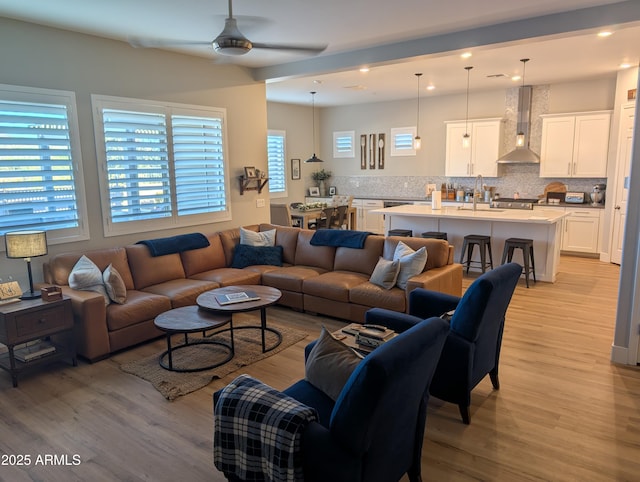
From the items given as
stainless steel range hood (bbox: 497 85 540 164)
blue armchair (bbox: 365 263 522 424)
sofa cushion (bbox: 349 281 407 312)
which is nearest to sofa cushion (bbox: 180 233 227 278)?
sofa cushion (bbox: 349 281 407 312)

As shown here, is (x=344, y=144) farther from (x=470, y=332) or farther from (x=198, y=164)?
(x=470, y=332)

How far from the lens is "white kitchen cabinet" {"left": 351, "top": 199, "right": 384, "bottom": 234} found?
999cm

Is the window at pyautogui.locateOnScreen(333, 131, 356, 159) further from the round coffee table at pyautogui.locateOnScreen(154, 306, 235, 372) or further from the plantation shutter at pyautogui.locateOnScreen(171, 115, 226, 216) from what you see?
the round coffee table at pyautogui.locateOnScreen(154, 306, 235, 372)

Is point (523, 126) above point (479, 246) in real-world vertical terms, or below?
above

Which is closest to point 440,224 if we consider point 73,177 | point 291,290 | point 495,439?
point 291,290

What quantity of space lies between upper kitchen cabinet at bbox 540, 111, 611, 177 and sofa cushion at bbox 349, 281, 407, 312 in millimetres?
5273

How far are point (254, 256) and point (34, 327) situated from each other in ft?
8.65

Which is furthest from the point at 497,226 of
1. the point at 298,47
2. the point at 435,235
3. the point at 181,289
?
the point at 181,289

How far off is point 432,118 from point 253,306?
282 inches

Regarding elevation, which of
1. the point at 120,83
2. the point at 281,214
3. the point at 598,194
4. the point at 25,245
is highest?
the point at 120,83

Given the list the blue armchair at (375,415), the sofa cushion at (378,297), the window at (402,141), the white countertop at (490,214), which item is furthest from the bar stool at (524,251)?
the blue armchair at (375,415)

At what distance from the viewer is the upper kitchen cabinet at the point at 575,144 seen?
24.6ft

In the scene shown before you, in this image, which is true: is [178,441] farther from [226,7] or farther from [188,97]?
[188,97]

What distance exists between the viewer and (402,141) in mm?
9969
